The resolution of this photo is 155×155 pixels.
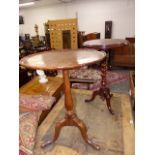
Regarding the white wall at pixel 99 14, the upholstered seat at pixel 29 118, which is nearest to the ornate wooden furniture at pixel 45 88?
the upholstered seat at pixel 29 118

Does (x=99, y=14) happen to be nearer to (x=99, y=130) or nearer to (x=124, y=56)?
(x=124, y=56)

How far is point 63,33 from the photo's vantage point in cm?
556

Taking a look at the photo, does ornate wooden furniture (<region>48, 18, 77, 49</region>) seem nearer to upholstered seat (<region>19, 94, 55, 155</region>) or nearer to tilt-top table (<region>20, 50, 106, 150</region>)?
upholstered seat (<region>19, 94, 55, 155</region>)

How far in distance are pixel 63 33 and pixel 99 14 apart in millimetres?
2389

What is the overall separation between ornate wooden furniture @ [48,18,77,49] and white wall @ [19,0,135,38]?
2066 millimetres

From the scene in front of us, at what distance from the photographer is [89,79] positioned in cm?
280

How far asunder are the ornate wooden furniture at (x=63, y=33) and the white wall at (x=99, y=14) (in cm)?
207

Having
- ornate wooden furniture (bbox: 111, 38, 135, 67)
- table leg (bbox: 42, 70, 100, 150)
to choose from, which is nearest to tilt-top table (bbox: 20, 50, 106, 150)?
table leg (bbox: 42, 70, 100, 150)

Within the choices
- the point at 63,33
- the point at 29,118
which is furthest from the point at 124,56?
the point at 29,118

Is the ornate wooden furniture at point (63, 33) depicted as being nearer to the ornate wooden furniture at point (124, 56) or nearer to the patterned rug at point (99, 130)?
the ornate wooden furniture at point (124, 56)
